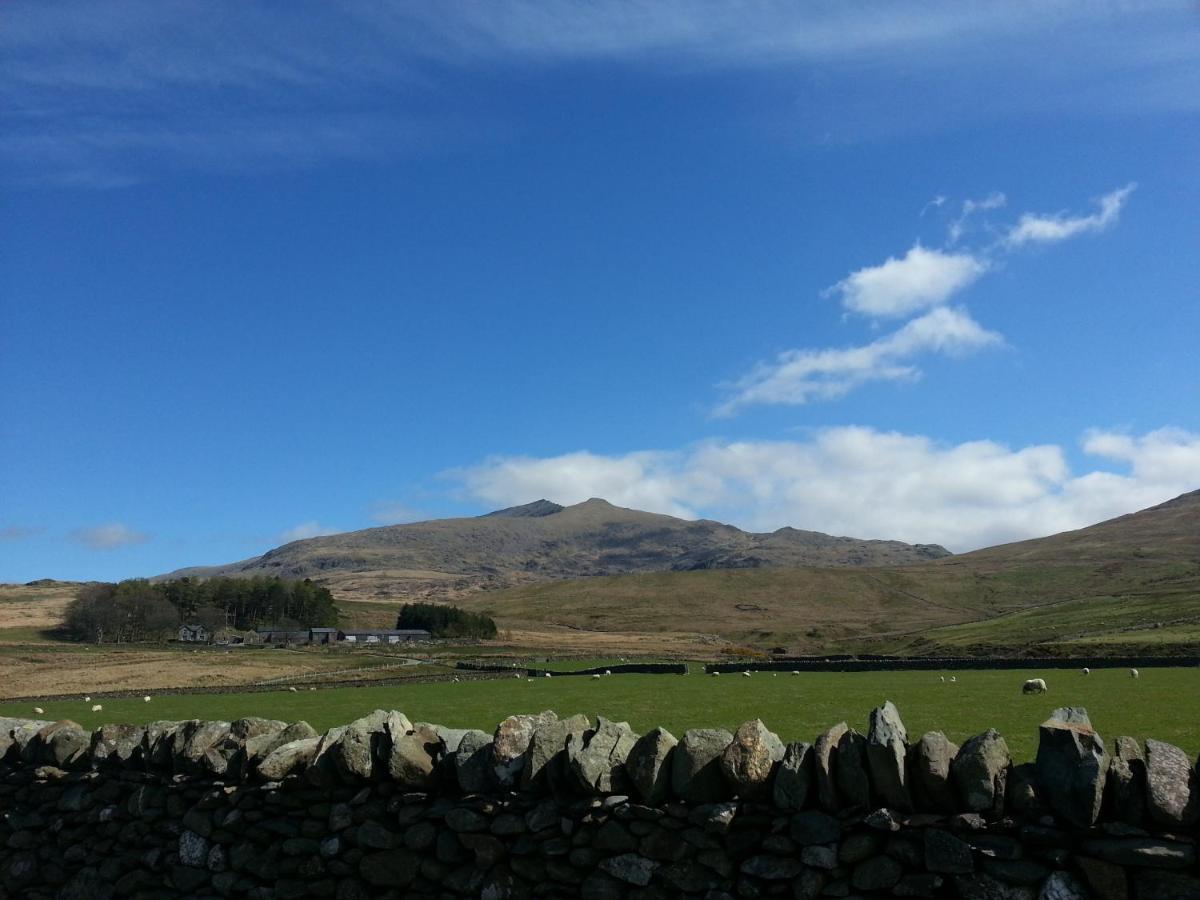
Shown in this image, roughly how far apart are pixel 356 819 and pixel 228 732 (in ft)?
8.13

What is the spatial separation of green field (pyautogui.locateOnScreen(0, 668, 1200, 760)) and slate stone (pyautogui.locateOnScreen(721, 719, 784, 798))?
7.43 m

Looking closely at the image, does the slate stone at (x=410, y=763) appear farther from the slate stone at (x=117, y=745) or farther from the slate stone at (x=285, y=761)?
the slate stone at (x=117, y=745)

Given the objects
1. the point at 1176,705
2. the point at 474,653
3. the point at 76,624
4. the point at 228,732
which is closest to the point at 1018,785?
the point at 228,732

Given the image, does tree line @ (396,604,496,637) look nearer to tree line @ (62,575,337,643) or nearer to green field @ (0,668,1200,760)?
tree line @ (62,575,337,643)

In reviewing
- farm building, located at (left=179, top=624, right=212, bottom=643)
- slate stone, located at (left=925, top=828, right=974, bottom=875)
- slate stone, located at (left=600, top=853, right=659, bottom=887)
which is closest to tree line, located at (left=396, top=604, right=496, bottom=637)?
farm building, located at (left=179, top=624, right=212, bottom=643)

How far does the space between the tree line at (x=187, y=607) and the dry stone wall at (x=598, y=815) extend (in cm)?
13892

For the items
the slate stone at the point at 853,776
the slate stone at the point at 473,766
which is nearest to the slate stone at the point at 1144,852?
the slate stone at the point at 853,776

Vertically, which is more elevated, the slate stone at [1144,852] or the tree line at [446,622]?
the tree line at [446,622]

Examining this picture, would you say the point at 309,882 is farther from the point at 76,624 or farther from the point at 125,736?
the point at 76,624

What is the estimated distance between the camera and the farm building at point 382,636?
144375 millimetres

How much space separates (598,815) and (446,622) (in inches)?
6128

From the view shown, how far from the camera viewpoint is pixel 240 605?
159125mm

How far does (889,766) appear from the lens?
6.78 metres

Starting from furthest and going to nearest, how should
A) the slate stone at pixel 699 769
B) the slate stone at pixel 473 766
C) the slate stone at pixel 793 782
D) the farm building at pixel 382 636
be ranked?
the farm building at pixel 382 636 → the slate stone at pixel 473 766 → the slate stone at pixel 699 769 → the slate stone at pixel 793 782
